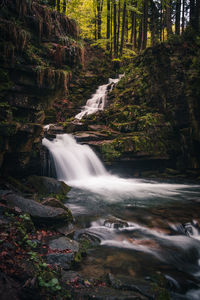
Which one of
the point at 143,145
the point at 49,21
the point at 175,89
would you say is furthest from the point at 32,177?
the point at 175,89

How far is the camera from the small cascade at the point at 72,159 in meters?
12.3

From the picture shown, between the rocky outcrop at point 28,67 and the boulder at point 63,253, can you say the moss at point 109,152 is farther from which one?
the boulder at point 63,253

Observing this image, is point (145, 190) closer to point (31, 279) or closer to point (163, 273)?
point (163, 273)

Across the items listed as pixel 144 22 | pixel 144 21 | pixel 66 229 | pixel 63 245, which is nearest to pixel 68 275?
pixel 63 245

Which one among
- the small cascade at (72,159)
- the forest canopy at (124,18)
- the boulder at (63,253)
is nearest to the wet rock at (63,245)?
the boulder at (63,253)

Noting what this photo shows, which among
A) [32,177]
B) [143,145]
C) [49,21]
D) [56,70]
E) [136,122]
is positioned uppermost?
[49,21]

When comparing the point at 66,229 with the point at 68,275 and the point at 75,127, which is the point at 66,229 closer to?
the point at 68,275

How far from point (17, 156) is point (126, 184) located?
6.20m

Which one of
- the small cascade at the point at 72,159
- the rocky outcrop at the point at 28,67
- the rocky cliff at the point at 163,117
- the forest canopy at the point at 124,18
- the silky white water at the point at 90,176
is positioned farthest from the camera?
the forest canopy at the point at 124,18

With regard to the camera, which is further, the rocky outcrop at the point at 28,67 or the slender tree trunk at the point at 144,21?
the slender tree trunk at the point at 144,21

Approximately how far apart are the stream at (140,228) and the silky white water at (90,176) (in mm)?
48

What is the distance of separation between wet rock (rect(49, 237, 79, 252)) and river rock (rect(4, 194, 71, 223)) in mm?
733

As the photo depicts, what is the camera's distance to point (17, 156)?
850 cm

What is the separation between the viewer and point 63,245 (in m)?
4.40
